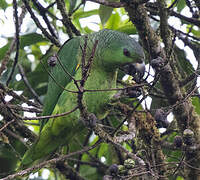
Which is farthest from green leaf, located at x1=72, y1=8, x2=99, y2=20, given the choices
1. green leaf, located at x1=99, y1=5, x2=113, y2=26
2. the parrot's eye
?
the parrot's eye

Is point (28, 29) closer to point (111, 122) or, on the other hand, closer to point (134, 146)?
point (111, 122)

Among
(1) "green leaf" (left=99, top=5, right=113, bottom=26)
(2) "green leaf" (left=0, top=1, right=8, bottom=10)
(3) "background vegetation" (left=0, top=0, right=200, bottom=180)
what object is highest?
(2) "green leaf" (left=0, top=1, right=8, bottom=10)

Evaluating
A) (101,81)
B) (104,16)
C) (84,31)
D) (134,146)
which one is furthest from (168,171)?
(84,31)

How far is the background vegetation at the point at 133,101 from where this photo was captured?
247 cm

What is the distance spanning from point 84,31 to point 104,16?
2.07 ft

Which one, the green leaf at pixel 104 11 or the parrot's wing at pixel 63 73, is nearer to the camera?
the parrot's wing at pixel 63 73

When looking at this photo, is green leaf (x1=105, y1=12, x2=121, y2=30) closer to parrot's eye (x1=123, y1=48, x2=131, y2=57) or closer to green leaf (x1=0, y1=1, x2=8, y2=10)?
parrot's eye (x1=123, y1=48, x2=131, y2=57)

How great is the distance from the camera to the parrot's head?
10.7ft

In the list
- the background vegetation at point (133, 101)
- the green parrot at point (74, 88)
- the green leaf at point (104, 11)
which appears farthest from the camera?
the green leaf at point (104, 11)

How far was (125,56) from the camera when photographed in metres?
3.29

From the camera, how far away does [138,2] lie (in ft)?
9.71

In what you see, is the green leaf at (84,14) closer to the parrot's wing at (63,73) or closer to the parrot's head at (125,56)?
the parrot's wing at (63,73)

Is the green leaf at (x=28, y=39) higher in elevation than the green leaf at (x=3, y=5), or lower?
lower

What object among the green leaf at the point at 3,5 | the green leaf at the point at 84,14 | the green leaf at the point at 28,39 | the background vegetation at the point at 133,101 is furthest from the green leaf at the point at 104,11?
the green leaf at the point at 3,5
